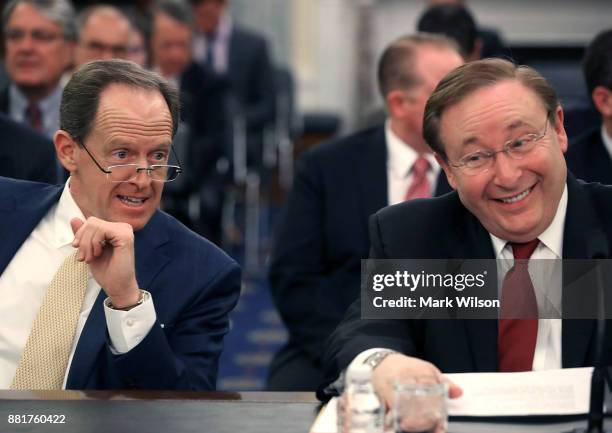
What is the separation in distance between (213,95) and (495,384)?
526 cm

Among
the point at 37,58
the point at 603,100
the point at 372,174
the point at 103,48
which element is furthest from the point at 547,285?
the point at 103,48

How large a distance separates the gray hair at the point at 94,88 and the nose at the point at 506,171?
0.74m

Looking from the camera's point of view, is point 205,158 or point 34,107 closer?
point 34,107

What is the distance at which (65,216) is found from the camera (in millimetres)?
2764

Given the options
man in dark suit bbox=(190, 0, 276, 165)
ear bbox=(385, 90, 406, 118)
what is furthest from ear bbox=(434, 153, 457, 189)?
man in dark suit bbox=(190, 0, 276, 165)

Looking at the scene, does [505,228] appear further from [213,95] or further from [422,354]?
[213,95]

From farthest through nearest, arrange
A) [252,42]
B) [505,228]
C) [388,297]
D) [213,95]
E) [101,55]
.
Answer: [252,42] < [213,95] < [101,55] < [505,228] < [388,297]

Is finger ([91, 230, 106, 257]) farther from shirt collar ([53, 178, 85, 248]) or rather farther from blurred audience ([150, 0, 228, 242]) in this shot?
blurred audience ([150, 0, 228, 242])

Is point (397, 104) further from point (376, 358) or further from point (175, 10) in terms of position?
point (175, 10)

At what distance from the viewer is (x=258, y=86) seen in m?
8.05

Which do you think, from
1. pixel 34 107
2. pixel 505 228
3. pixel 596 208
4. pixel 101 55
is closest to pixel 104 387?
pixel 505 228

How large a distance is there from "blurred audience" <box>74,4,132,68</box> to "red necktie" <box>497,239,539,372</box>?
3.27m

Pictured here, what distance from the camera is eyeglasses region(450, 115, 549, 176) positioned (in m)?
2.43

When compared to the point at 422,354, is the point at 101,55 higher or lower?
higher
